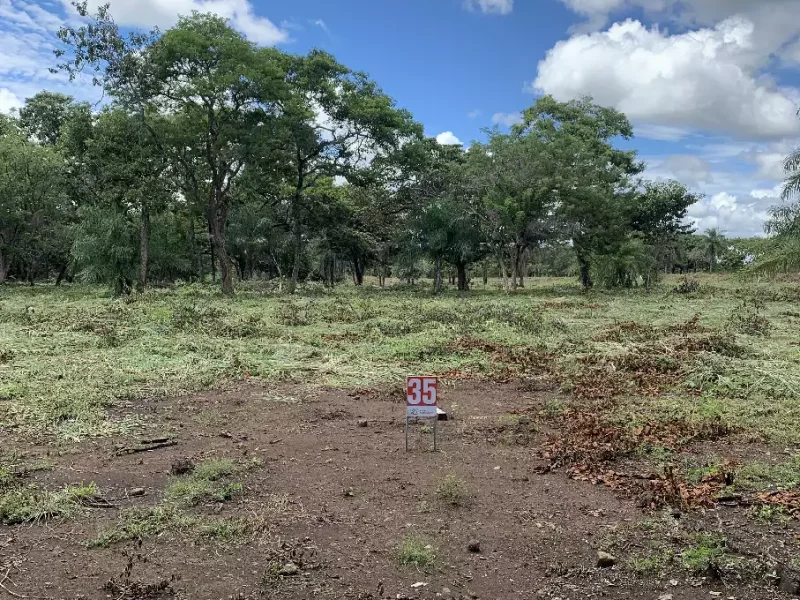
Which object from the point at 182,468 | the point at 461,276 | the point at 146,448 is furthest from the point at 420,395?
the point at 461,276

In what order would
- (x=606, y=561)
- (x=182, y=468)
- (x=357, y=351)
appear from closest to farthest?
(x=606, y=561) < (x=182, y=468) < (x=357, y=351)

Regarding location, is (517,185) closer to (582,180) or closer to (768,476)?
(582,180)

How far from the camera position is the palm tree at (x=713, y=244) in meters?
68.3

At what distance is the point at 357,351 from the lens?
485 inches

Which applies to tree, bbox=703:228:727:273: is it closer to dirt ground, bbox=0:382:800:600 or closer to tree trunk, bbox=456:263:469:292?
tree trunk, bbox=456:263:469:292

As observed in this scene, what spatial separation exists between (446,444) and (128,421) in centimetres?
372

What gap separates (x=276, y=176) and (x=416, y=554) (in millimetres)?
25820

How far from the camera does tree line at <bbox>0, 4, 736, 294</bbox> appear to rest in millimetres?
23266

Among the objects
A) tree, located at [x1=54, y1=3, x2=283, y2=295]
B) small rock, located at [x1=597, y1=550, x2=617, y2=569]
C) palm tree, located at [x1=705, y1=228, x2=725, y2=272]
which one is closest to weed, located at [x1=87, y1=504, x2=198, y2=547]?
small rock, located at [x1=597, y1=550, x2=617, y2=569]

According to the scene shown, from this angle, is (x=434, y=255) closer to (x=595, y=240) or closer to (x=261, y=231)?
(x=595, y=240)

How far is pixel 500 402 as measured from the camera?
28.5ft

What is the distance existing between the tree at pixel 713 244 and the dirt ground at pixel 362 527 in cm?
6967

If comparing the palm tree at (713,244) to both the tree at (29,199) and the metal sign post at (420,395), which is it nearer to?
the tree at (29,199)

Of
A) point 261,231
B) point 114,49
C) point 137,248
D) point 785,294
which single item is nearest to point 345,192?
point 261,231
